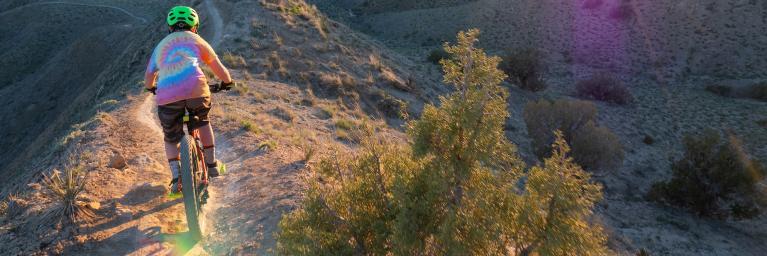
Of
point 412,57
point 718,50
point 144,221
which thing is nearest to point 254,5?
point 412,57

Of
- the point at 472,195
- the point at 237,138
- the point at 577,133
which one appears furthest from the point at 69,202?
the point at 577,133

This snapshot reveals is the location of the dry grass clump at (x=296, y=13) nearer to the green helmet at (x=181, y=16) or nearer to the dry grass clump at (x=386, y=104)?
the dry grass clump at (x=386, y=104)

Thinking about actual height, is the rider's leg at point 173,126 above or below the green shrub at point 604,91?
above

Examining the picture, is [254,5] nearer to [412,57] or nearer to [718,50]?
[412,57]

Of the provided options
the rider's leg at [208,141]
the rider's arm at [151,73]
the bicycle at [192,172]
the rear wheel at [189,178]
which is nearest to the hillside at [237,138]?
the bicycle at [192,172]

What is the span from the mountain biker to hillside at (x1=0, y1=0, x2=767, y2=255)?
137 centimetres

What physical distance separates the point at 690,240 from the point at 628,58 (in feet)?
76.3

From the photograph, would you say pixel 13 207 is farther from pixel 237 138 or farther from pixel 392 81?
pixel 392 81

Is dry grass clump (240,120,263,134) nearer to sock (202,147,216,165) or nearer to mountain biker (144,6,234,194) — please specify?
sock (202,147,216,165)

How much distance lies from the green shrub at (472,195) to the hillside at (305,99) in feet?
2.61

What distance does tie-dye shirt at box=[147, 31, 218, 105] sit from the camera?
4.87 metres

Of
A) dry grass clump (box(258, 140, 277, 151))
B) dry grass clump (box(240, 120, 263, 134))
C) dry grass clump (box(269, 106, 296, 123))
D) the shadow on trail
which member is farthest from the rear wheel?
dry grass clump (box(269, 106, 296, 123))

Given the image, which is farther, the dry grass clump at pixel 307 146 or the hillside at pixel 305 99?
the dry grass clump at pixel 307 146

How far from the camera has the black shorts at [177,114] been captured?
4969mm
